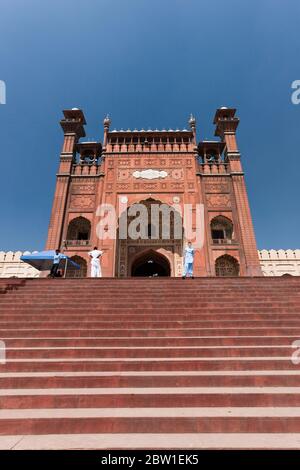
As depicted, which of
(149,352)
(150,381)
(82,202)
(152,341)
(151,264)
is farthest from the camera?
(151,264)

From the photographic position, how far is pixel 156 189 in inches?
728

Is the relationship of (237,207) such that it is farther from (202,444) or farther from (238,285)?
(202,444)

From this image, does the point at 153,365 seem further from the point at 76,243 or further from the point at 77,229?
the point at 77,229

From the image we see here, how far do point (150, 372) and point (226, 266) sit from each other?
14.2m

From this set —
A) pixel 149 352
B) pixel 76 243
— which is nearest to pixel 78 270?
pixel 76 243

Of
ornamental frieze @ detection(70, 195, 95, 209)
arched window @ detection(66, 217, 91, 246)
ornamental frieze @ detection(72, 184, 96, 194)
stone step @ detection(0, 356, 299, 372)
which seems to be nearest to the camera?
stone step @ detection(0, 356, 299, 372)

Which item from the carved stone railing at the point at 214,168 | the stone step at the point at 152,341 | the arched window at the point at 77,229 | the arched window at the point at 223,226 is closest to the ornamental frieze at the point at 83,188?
the arched window at the point at 77,229

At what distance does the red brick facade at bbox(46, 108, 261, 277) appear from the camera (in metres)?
17.0

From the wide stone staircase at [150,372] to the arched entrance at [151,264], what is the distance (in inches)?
440

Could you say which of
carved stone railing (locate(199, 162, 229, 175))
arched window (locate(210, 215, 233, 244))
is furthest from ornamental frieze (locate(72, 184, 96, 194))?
arched window (locate(210, 215, 233, 244))

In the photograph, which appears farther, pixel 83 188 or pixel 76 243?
pixel 83 188

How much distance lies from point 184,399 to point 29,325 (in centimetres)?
371

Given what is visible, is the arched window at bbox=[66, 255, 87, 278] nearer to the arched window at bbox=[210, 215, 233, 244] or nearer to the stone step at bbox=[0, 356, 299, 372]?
the arched window at bbox=[210, 215, 233, 244]
